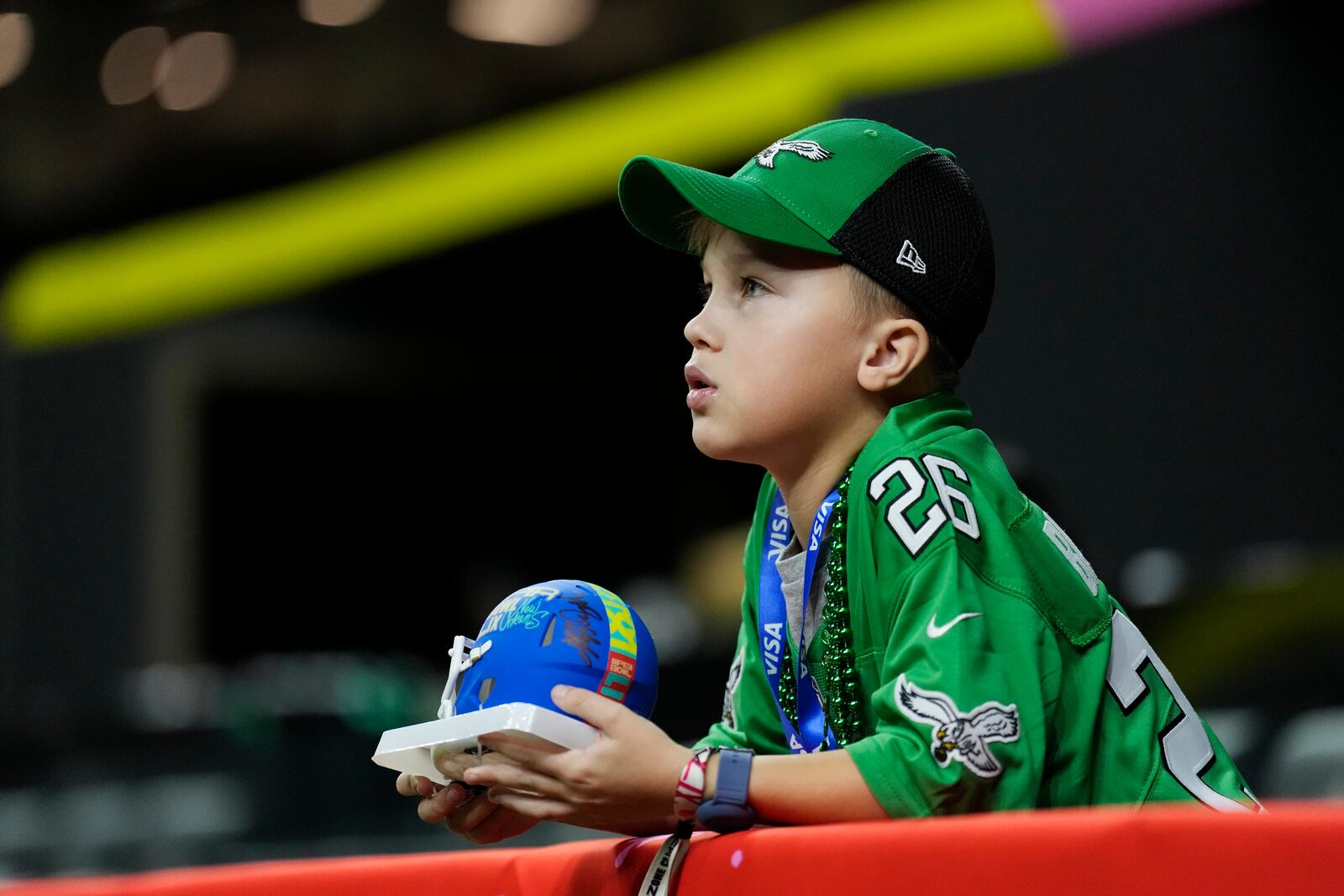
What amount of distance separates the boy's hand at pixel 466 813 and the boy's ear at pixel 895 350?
53 centimetres

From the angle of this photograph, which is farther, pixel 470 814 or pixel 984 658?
pixel 470 814

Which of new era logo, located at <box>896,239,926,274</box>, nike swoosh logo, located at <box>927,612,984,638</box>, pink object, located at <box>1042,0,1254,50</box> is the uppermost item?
pink object, located at <box>1042,0,1254,50</box>

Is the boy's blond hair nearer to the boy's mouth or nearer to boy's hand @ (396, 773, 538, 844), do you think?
the boy's mouth

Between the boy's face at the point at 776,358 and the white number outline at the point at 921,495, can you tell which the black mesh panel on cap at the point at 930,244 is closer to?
the boy's face at the point at 776,358

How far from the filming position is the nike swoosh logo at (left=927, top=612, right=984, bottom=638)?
121 centimetres

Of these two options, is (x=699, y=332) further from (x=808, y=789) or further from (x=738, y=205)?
(x=808, y=789)

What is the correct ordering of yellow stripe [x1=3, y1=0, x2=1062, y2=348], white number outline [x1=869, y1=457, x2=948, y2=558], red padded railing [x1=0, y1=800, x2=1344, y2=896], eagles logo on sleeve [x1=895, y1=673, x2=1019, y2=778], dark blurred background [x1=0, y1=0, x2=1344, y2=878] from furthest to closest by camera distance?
yellow stripe [x1=3, y1=0, x2=1062, y2=348] → dark blurred background [x1=0, y1=0, x2=1344, y2=878] → white number outline [x1=869, y1=457, x2=948, y2=558] → eagles logo on sleeve [x1=895, y1=673, x2=1019, y2=778] → red padded railing [x1=0, y1=800, x2=1344, y2=896]

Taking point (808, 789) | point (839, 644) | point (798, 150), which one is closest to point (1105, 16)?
point (798, 150)

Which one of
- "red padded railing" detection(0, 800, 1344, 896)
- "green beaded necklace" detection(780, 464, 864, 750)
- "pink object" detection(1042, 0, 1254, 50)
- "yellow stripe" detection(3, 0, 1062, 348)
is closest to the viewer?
"red padded railing" detection(0, 800, 1344, 896)

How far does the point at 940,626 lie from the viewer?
3.99ft

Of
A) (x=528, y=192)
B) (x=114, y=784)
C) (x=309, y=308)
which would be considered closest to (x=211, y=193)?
(x=309, y=308)

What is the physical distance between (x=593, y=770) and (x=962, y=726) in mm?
289

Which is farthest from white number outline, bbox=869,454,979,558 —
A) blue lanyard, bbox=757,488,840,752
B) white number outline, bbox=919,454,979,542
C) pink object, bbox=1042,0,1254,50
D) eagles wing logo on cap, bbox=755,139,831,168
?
pink object, bbox=1042,0,1254,50

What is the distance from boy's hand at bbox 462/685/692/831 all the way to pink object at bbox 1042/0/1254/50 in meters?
4.97
